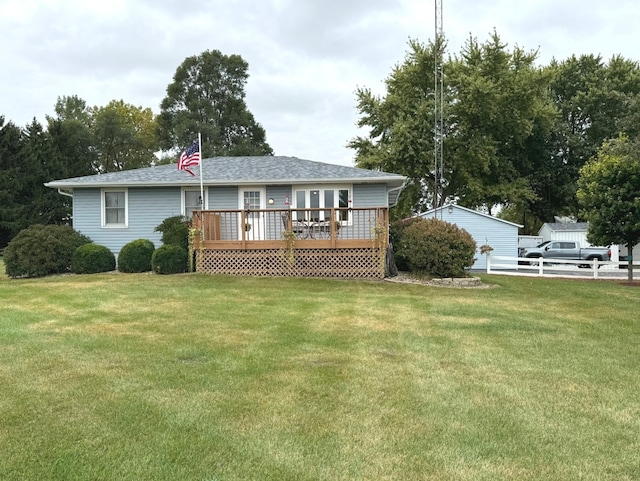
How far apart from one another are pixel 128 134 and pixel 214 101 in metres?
8.24

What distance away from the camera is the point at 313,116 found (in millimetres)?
34438

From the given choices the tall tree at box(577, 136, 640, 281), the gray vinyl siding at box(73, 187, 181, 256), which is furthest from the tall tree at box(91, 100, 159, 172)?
the tall tree at box(577, 136, 640, 281)

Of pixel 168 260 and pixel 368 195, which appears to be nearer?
pixel 168 260

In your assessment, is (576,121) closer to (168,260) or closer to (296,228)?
(296,228)

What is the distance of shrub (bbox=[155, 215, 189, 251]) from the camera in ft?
48.8

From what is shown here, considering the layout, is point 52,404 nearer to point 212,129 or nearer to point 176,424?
point 176,424

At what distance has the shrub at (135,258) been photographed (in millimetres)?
14773

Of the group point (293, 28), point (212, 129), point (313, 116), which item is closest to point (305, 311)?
point (293, 28)

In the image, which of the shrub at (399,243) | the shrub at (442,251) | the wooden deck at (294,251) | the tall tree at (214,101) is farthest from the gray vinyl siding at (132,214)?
the tall tree at (214,101)

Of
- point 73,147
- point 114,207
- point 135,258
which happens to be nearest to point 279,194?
point 135,258

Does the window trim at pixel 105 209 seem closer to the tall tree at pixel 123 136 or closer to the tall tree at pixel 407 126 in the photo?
the tall tree at pixel 407 126

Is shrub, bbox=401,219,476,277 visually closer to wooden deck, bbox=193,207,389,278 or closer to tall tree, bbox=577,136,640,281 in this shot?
wooden deck, bbox=193,207,389,278

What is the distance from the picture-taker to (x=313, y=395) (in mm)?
4305

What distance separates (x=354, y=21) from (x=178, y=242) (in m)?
8.82
